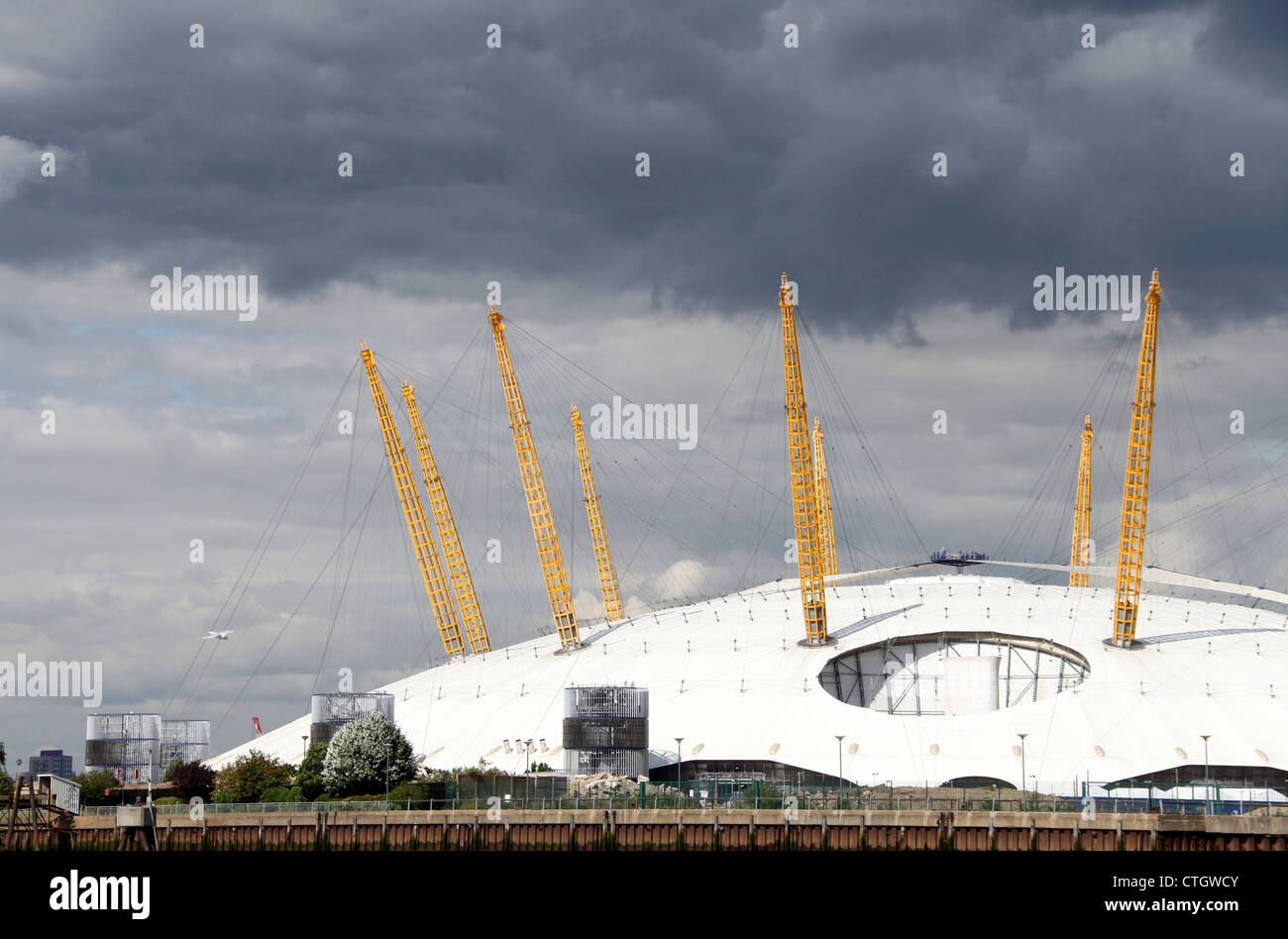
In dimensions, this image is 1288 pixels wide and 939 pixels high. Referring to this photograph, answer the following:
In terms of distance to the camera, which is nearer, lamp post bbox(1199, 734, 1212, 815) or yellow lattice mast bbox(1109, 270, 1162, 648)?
lamp post bbox(1199, 734, 1212, 815)

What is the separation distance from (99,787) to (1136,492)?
102m

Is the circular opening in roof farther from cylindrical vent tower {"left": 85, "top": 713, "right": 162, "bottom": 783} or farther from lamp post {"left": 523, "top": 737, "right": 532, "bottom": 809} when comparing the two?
cylindrical vent tower {"left": 85, "top": 713, "right": 162, "bottom": 783}

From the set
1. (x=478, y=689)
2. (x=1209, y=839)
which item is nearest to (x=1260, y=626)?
Result: (x=1209, y=839)

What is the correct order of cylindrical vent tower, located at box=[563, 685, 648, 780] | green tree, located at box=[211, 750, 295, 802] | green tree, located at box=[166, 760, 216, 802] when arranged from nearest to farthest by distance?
cylindrical vent tower, located at box=[563, 685, 648, 780]
green tree, located at box=[211, 750, 295, 802]
green tree, located at box=[166, 760, 216, 802]

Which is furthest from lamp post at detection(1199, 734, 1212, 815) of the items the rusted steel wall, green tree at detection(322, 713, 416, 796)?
green tree at detection(322, 713, 416, 796)

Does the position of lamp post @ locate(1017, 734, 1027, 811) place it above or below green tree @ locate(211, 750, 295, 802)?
above

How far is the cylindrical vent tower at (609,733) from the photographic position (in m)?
128

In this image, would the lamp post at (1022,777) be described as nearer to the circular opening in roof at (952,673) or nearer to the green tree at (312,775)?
the circular opening in roof at (952,673)

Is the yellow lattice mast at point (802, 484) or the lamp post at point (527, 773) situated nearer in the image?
the lamp post at point (527, 773)

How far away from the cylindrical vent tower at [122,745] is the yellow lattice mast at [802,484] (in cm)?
7327

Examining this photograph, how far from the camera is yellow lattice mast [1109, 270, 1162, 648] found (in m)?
138

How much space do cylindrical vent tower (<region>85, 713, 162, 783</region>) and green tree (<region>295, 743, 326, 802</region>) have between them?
4377 cm

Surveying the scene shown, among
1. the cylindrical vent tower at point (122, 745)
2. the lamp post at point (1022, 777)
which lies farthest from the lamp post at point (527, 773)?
the cylindrical vent tower at point (122, 745)
